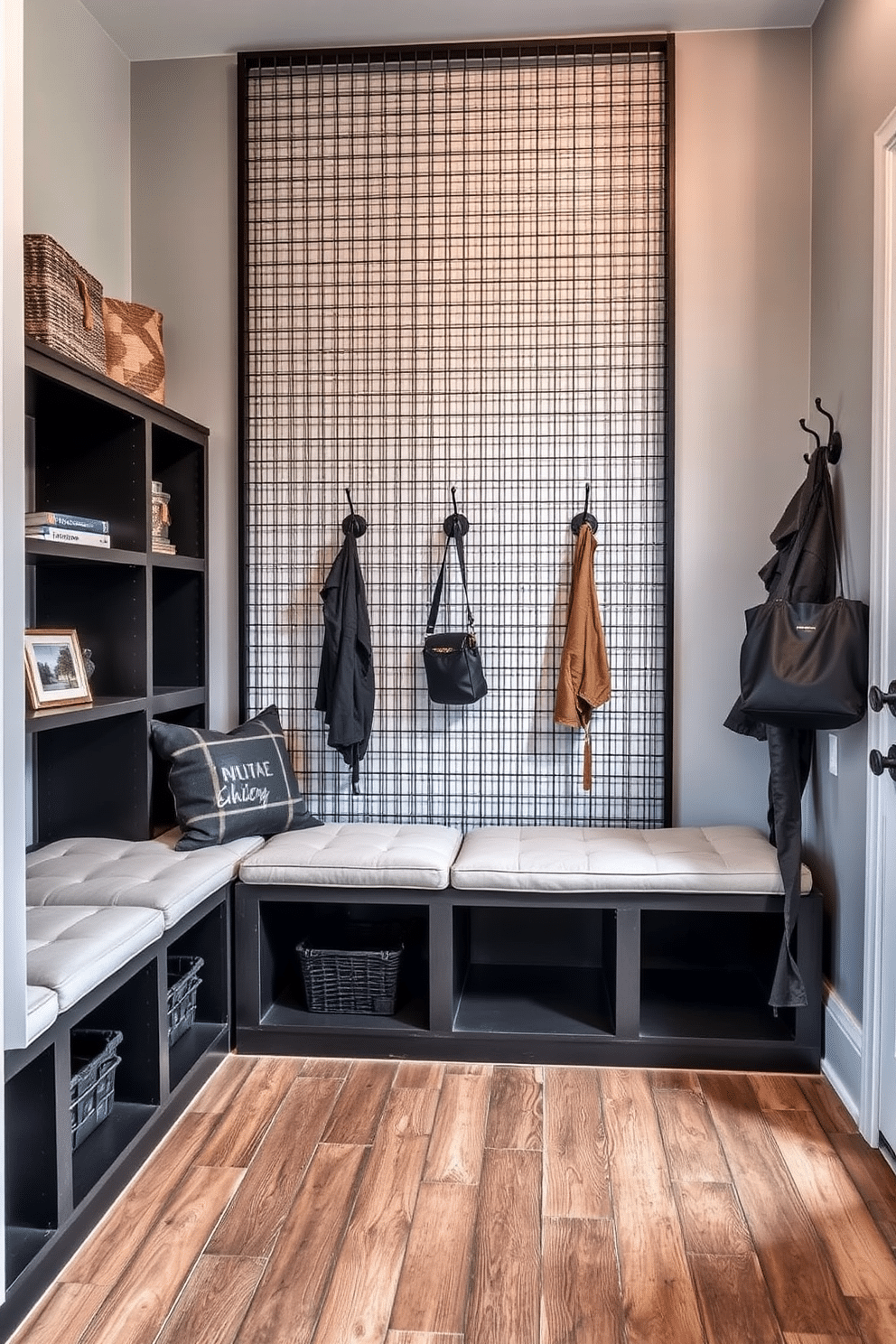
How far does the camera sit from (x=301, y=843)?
2977 mm

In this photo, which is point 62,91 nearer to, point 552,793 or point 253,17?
point 253,17

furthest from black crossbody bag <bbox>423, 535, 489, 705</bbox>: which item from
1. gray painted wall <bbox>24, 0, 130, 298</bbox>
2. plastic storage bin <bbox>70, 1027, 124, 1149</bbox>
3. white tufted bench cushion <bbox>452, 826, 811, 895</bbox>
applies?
gray painted wall <bbox>24, 0, 130, 298</bbox>

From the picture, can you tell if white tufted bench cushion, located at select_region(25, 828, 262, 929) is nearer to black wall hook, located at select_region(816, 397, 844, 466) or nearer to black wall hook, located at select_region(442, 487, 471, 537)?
black wall hook, located at select_region(442, 487, 471, 537)

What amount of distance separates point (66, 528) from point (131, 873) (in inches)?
35.7

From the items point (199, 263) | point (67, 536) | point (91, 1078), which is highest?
point (199, 263)

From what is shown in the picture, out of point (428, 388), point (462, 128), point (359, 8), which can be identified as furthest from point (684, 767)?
point (359, 8)

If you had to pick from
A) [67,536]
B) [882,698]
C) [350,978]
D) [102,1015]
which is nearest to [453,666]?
[350,978]

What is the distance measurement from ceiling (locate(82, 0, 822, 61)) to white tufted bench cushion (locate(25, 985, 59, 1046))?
2.94 metres

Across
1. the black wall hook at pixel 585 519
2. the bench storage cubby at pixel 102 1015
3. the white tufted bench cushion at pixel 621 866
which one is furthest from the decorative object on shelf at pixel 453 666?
the bench storage cubby at pixel 102 1015

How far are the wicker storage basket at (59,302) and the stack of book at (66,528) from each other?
416 millimetres

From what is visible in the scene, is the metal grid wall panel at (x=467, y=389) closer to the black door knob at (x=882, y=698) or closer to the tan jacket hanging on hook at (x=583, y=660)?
the tan jacket hanging on hook at (x=583, y=660)

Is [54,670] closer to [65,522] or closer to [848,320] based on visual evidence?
[65,522]

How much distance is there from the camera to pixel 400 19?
322 cm

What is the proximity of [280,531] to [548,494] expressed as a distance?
925 mm
